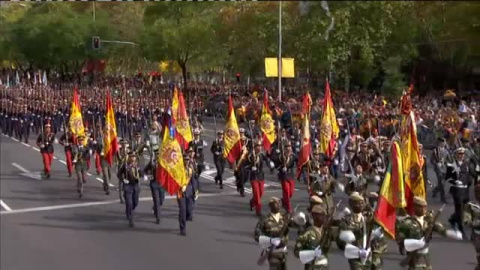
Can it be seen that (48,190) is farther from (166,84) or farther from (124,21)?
(124,21)

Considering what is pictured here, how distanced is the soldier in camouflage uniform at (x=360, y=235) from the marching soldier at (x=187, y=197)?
5.98 m

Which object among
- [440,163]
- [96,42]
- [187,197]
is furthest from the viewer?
[440,163]

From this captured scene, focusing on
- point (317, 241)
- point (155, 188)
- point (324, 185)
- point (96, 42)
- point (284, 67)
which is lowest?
point (155, 188)

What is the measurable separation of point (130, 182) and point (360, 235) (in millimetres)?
7675

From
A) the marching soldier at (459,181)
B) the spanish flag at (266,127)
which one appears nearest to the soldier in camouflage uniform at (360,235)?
the marching soldier at (459,181)

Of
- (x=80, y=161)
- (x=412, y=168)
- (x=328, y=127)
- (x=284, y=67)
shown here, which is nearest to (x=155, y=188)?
(x=284, y=67)

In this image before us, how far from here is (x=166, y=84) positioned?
85.0 feet

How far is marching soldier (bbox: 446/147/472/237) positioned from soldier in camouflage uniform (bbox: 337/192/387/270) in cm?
535

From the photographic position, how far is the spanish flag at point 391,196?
374 inches

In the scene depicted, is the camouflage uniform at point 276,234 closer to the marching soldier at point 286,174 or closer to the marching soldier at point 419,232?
the marching soldier at point 419,232

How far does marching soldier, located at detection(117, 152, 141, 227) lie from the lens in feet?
51.8

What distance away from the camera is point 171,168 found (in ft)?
49.4

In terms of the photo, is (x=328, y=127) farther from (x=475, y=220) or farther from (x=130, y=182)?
(x=475, y=220)

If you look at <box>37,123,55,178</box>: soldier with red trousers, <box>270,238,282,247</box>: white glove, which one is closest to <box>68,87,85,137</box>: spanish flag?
<box>37,123,55,178</box>: soldier with red trousers
